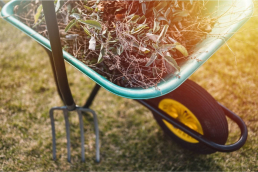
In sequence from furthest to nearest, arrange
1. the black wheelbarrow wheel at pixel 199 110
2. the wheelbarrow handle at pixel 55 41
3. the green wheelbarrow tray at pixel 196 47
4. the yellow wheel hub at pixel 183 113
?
the yellow wheel hub at pixel 183 113 < the black wheelbarrow wheel at pixel 199 110 < the green wheelbarrow tray at pixel 196 47 < the wheelbarrow handle at pixel 55 41

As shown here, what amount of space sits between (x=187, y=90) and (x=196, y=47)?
24cm

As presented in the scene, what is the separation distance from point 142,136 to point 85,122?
1.36ft

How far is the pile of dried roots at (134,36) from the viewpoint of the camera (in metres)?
0.85

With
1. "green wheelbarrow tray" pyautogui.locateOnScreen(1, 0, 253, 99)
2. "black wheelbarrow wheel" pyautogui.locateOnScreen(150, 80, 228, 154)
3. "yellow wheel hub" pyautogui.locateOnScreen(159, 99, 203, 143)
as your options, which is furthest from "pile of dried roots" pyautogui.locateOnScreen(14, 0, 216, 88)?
"yellow wheel hub" pyautogui.locateOnScreen(159, 99, 203, 143)

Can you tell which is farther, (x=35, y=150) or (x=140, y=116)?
(x=140, y=116)

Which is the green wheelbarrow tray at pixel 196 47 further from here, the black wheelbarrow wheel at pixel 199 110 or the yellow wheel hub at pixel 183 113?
the yellow wheel hub at pixel 183 113

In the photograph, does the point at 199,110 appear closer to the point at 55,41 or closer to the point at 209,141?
the point at 209,141

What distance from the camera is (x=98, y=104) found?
5.54 feet

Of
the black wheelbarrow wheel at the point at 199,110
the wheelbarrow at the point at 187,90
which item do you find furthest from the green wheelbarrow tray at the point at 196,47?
the black wheelbarrow wheel at the point at 199,110

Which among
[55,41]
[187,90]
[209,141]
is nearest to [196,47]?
[187,90]

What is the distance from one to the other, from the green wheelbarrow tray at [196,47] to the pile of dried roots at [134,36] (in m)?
0.04

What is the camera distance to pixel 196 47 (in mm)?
968

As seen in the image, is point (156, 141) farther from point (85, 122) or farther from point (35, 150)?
point (35, 150)

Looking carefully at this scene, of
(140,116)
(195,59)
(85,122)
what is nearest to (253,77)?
(140,116)
